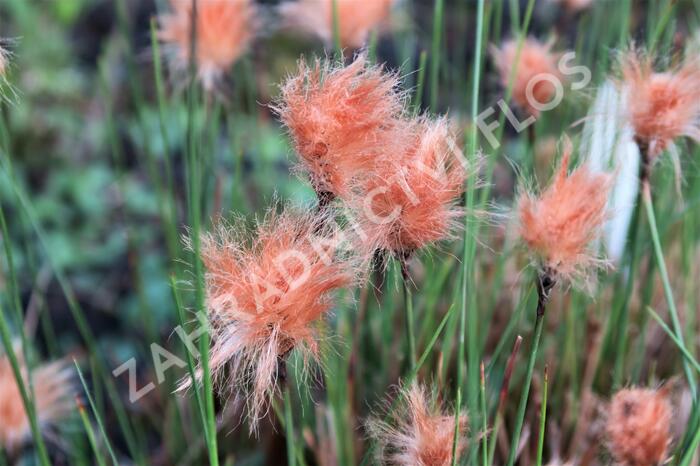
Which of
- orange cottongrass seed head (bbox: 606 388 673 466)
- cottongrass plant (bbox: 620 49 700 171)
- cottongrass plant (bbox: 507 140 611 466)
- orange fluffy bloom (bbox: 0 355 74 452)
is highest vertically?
cottongrass plant (bbox: 620 49 700 171)

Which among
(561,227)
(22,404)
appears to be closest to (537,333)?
(561,227)

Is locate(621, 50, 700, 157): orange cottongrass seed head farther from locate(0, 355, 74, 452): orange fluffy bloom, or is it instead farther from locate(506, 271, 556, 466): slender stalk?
locate(0, 355, 74, 452): orange fluffy bloom

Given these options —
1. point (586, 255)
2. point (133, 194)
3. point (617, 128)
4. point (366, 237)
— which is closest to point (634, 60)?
point (617, 128)

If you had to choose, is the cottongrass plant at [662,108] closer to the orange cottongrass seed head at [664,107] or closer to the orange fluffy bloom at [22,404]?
the orange cottongrass seed head at [664,107]

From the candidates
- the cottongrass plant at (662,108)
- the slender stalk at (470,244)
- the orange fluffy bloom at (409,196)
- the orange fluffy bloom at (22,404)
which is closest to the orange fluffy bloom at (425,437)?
the slender stalk at (470,244)

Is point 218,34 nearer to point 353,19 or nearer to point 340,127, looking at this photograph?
point 353,19

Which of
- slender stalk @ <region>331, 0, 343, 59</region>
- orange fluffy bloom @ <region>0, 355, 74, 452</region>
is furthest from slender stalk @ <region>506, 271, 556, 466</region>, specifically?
orange fluffy bloom @ <region>0, 355, 74, 452</region>
